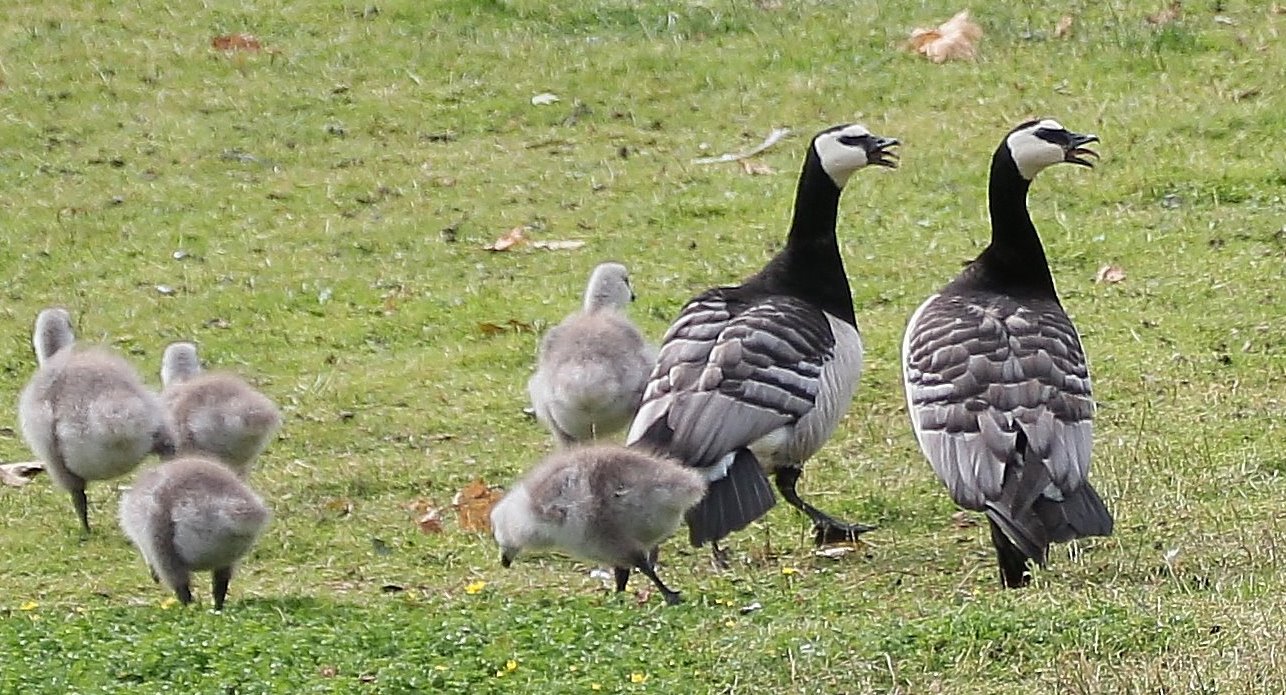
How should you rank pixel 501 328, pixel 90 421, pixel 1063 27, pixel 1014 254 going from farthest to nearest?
pixel 1063 27 → pixel 501 328 → pixel 1014 254 → pixel 90 421

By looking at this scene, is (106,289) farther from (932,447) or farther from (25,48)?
(932,447)

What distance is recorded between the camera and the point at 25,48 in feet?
61.3

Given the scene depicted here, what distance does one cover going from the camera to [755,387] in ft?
28.3

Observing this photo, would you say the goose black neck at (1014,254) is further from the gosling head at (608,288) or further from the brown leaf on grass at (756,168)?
the brown leaf on grass at (756,168)

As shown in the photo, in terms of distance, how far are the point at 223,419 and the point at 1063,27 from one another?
10.4 meters

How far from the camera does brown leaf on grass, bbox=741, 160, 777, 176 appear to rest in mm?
15688

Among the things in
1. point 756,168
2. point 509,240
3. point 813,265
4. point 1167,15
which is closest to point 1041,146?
point 813,265

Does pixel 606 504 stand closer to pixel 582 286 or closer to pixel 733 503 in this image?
pixel 733 503

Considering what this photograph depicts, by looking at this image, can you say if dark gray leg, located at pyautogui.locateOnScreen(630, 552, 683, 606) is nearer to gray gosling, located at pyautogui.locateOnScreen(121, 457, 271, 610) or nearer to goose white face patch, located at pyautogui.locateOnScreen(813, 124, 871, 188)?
gray gosling, located at pyautogui.locateOnScreen(121, 457, 271, 610)

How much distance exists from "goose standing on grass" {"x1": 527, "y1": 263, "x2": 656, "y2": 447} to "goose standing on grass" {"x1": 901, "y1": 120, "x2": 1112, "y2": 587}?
53.7 inches

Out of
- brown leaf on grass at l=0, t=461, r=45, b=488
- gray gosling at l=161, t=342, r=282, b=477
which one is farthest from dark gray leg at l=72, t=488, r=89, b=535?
brown leaf on grass at l=0, t=461, r=45, b=488

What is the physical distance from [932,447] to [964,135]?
8.20m

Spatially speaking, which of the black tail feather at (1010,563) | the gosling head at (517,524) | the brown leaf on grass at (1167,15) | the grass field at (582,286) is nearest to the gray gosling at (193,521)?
the grass field at (582,286)

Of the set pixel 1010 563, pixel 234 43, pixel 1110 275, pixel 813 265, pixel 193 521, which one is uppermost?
pixel 193 521
